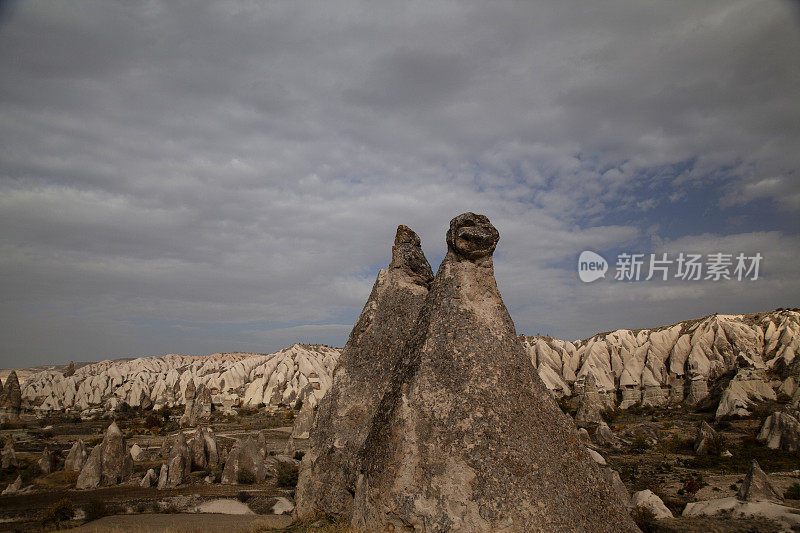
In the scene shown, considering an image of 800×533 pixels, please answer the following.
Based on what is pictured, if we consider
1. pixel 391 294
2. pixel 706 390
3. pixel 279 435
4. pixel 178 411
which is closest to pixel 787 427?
pixel 706 390

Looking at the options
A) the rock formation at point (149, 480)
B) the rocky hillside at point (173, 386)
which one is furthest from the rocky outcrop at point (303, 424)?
the rocky hillside at point (173, 386)

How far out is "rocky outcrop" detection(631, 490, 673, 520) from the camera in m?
10.1

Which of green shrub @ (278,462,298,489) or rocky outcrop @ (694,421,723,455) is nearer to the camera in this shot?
green shrub @ (278,462,298,489)

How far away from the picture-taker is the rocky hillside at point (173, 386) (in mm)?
50062

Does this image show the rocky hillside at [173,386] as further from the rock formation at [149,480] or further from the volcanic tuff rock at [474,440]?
the volcanic tuff rock at [474,440]

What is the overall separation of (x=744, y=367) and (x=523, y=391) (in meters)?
36.9

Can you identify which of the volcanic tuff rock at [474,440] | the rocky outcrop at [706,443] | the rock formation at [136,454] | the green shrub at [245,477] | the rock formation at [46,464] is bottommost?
the rock formation at [136,454]

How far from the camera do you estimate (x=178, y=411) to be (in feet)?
156

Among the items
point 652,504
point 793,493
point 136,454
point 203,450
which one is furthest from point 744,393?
point 136,454

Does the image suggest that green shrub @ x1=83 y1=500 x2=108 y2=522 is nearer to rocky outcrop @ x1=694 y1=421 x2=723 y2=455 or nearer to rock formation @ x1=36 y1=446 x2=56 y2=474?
rock formation @ x1=36 y1=446 x2=56 y2=474

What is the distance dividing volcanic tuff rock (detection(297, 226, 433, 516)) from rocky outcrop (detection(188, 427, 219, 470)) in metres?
14.0

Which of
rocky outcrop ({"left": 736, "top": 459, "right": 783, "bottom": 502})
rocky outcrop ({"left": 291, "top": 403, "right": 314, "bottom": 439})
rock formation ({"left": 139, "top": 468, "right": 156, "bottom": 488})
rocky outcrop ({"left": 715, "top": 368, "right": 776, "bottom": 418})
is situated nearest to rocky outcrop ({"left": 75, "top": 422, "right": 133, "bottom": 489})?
rock formation ({"left": 139, "top": 468, "right": 156, "bottom": 488})

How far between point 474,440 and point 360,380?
2.76 m

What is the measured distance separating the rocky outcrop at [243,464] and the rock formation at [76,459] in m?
7.23
